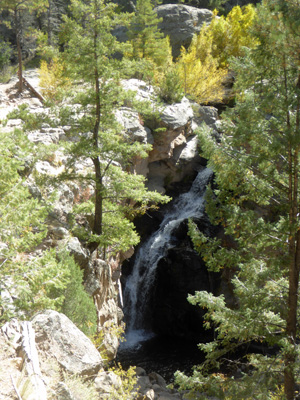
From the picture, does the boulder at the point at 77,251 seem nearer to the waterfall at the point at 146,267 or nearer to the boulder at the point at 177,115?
the waterfall at the point at 146,267

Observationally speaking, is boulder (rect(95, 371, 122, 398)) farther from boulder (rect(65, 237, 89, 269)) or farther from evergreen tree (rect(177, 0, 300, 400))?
boulder (rect(65, 237, 89, 269))

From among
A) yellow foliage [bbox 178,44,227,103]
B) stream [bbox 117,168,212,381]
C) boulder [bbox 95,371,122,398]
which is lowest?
stream [bbox 117,168,212,381]

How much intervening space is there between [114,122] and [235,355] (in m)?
12.6

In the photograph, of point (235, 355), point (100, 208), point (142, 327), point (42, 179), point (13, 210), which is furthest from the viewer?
point (142, 327)

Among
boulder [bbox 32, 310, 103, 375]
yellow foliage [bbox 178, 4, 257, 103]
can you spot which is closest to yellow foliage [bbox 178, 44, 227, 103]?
yellow foliage [bbox 178, 4, 257, 103]

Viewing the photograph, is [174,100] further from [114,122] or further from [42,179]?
[42,179]

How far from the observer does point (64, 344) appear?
6.71 m

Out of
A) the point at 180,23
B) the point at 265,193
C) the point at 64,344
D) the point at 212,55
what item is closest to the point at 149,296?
the point at 64,344

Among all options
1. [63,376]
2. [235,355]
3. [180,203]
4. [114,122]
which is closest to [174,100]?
[180,203]

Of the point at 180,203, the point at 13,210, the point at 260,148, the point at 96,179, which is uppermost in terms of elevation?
the point at 260,148

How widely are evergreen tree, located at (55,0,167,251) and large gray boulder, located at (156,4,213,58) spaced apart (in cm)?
2489

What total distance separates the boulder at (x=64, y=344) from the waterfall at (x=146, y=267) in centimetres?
1180

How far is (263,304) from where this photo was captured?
6.98 meters

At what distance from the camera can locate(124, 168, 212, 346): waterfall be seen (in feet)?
62.0
